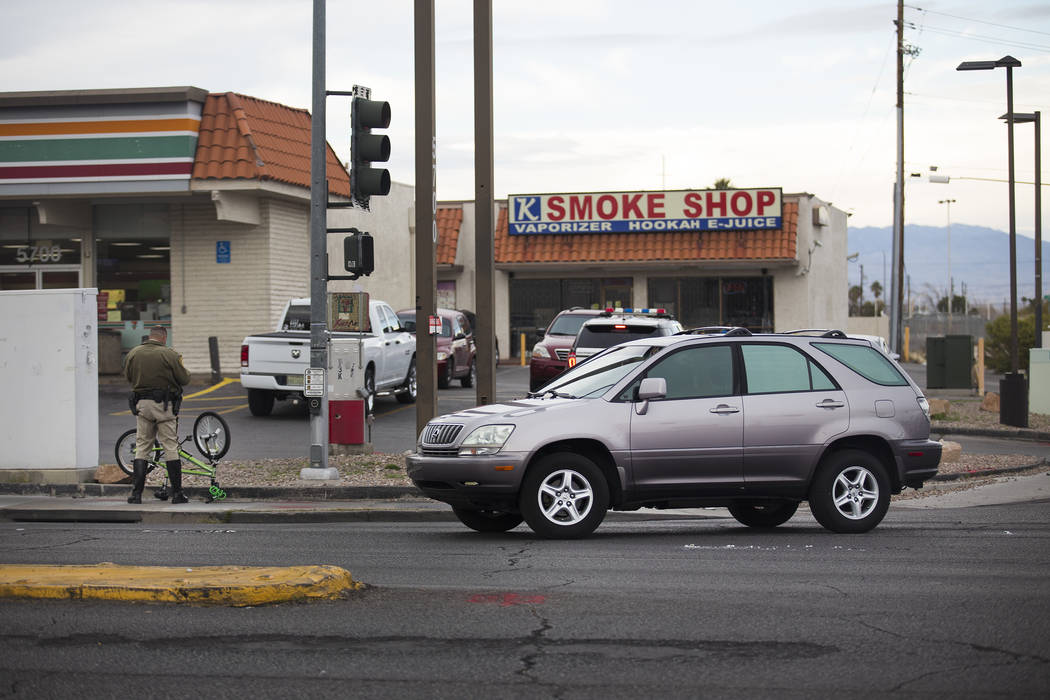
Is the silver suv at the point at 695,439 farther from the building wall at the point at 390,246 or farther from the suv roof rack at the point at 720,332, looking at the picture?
the building wall at the point at 390,246

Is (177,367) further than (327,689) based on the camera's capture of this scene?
Yes

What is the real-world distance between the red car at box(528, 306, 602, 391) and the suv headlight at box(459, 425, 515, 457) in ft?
41.5

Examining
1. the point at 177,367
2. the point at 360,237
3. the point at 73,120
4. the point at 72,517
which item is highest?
the point at 73,120

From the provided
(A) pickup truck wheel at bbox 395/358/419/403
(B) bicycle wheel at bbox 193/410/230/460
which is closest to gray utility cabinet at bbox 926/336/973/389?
(A) pickup truck wheel at bbox 395/358/419/403

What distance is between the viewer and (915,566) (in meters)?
9.00

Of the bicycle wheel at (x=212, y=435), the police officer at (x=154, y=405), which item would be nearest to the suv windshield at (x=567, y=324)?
the bicycle wheel at (x=212, y=435)

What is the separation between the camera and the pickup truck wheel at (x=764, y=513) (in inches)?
457

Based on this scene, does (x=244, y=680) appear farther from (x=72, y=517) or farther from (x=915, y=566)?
(x=72, y=517)

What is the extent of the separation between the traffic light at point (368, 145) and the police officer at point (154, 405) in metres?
2.79

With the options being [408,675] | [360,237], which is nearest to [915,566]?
[408,675]

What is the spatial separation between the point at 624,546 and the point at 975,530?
3.41 metres

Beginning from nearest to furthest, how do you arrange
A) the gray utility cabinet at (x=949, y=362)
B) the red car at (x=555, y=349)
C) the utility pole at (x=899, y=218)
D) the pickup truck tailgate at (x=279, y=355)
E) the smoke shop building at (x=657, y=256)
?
the pickup truck tailgate at (x=279, y=355) → the red car at (x=555, y=349) → the gray utility cabinet at (x=949, y=362) → the utility pole at (x=899, y=218) → the smoke shop building at (x=657, y=256)

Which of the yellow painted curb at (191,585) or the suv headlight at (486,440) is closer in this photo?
the yellow painted curb at (191,585)

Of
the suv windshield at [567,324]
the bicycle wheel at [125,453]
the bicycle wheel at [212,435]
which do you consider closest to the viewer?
the bicycle wheel at [125,453]
